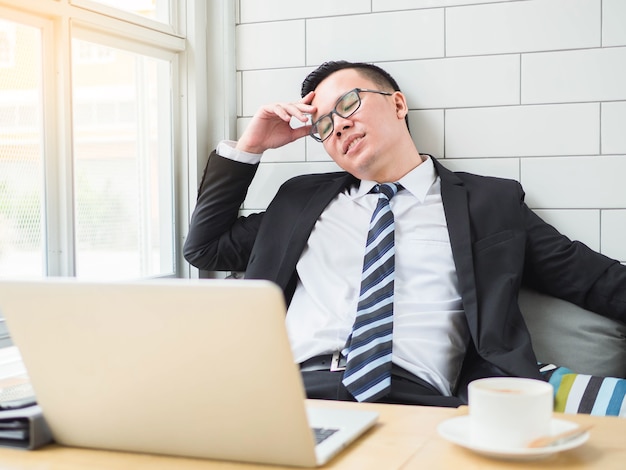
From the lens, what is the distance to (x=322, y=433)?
101 centimetres

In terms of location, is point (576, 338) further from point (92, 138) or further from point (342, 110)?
point (92, 138)

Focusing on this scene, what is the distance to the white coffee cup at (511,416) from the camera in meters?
0.90

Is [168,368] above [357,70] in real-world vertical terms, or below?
below

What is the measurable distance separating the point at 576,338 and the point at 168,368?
4.71ft

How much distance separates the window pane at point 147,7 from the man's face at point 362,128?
64 cm

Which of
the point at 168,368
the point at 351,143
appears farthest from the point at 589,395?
the point at 168,368

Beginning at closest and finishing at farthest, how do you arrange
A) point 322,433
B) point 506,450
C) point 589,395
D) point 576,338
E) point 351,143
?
point 506,450 → point 322,433 → point 589,395 → point 576,338 → point 351,143

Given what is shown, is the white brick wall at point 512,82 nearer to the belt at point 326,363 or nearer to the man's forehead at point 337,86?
the man's forehead at point 337,86

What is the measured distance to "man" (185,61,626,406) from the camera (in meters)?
1.93

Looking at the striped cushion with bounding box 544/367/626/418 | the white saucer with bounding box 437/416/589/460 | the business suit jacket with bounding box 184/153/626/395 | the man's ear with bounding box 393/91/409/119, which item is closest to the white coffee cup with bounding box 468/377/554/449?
the white saucer with bounding box 437/416/589/460

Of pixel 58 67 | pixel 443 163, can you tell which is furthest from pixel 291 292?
pixel 58 67

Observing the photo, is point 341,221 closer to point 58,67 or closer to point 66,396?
point 58,67

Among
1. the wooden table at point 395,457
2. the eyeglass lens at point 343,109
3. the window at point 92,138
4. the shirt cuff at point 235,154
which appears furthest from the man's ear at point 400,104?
the wooden table at point 395,457

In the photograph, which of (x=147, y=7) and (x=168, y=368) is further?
(x=147, y=7)
